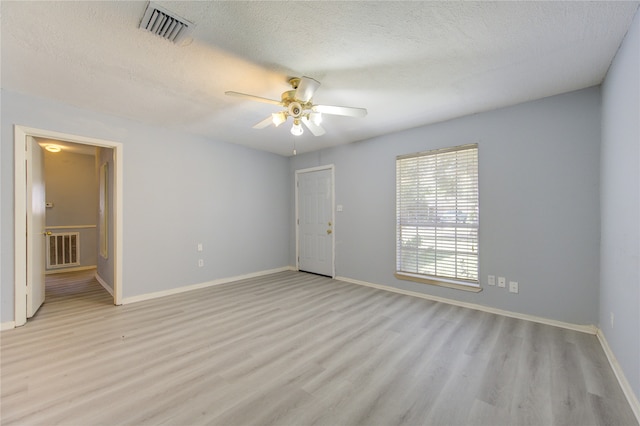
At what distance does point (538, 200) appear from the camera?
9.70ft

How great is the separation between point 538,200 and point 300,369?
2980 mm

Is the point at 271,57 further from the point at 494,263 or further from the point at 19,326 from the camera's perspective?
the point at 19,326

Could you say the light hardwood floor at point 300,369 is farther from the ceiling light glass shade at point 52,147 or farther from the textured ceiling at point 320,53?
the ceiling light glass shade at point 52,147

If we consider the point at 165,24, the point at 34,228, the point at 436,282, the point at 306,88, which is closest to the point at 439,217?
the point at 436,282

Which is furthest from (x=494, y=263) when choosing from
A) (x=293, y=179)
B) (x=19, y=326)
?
(x=19, y=326)

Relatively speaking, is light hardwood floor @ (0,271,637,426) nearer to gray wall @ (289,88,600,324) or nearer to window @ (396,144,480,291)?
gray wall @ (289,88,600,324)

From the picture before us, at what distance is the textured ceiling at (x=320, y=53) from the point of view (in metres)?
1.70

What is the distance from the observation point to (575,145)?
2.76 meters

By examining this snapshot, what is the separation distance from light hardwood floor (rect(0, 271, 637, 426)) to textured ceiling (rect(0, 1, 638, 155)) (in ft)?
7.90

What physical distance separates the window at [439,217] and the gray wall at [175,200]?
2.62 meters

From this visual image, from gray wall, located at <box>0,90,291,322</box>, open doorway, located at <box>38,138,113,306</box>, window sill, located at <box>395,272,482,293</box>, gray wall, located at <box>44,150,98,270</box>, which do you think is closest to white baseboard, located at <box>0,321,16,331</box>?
gray wall, located at <box>0,90,291,322</box>

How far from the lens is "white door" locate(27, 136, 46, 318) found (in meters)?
2.98

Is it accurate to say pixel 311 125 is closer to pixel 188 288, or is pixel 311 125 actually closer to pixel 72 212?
pixel 188 288

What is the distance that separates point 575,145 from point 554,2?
5.69 ft
